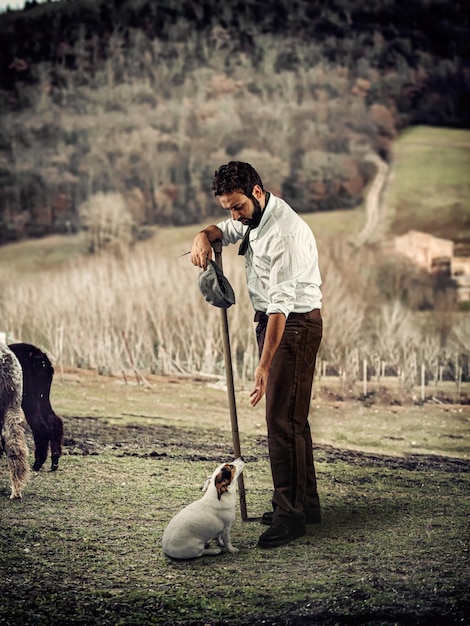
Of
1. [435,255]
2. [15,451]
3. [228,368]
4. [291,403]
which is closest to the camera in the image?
[291,403]

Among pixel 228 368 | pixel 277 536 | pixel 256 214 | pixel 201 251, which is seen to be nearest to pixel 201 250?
pixel 201 251

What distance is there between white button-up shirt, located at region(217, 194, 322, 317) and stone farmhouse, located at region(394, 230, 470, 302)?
9.31 feet

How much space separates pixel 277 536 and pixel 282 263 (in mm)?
1205

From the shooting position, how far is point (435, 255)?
23.1ft

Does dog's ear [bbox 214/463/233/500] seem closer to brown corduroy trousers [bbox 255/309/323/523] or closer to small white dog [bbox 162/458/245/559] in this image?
small white dog [bbox 162/458/245/559]

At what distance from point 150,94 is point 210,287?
3.16m

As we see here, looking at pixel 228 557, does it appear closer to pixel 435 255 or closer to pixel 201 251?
pixel 201 251

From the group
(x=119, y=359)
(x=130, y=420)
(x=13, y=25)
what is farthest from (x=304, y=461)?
(x=13, y=25)

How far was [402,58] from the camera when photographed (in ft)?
23.6

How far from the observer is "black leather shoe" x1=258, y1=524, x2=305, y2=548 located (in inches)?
172

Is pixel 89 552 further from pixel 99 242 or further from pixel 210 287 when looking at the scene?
pixel 99 242

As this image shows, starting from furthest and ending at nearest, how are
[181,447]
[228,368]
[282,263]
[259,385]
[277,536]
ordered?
[181,447]
[228,368]
[277,536]
[282,263]
[259,385]

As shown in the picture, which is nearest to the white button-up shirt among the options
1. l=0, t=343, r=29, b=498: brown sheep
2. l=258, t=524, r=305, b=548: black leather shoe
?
l=258, t=524, r=305, b=548: black leather shoe

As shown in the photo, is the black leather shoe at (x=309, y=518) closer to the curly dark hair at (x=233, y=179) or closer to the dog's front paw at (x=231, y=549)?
the dog's front paw at (x=231, y=549)
